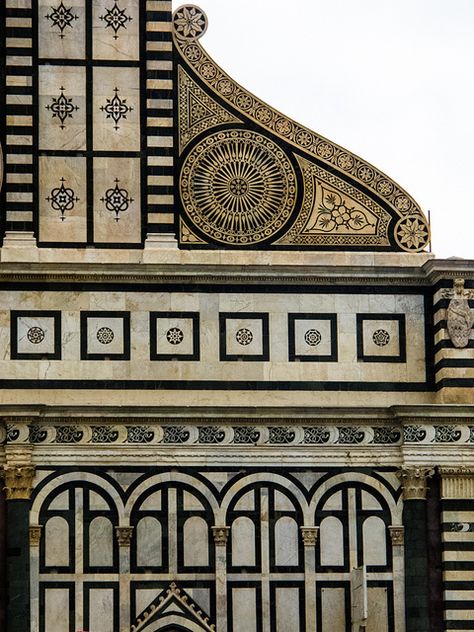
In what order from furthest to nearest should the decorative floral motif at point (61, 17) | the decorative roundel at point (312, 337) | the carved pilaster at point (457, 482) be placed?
the decorative floral motif at point (61, 17) < the decorative roundel at point (312, 337) < the carved pilaster at point (457, 482)

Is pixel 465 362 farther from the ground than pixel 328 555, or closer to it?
farther from the ground

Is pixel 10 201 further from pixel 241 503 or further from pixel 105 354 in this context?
pixel 241 503

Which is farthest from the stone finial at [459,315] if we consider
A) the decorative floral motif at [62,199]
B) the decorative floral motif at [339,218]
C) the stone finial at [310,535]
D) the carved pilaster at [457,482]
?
the decorative floral motif at [62,199]

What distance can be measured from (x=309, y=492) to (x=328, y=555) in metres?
0.77

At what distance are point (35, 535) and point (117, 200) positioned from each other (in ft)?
13.6

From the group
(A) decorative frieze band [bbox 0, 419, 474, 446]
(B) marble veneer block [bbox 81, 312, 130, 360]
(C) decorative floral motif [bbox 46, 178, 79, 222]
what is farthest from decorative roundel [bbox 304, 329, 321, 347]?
(C) decorative floral motif [bbox 46, 178, 79, 222]

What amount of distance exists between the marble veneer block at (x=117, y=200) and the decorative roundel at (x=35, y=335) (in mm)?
1298

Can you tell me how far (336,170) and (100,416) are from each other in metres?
4.20

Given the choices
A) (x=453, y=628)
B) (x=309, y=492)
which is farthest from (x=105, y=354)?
(x=453, y=628)

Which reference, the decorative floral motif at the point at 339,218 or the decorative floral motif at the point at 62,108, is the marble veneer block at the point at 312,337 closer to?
the decorative floral motif at the point at 339,218

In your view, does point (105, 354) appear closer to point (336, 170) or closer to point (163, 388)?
point (163, 388)

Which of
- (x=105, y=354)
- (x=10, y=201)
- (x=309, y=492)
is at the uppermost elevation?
(x=10, y=201)

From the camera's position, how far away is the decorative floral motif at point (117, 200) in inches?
1054

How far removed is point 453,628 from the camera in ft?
84.5
